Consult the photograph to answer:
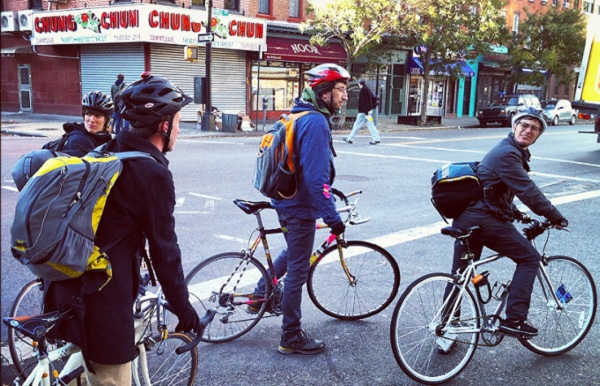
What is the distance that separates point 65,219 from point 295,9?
94.3 feet

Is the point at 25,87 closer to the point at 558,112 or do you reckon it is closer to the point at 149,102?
the point at 558,112

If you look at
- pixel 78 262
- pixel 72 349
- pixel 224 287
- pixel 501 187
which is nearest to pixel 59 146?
pixel 224 287

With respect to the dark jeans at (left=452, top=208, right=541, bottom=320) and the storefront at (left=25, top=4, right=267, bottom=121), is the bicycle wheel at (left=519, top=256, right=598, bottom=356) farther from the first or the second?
the storefront at (left=25, top=4, right=267, bottom=121)

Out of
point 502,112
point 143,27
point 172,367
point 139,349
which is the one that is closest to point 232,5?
point 143,27

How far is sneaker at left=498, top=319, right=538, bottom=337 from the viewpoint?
12.8 feet

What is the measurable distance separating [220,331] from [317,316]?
2.91 ft

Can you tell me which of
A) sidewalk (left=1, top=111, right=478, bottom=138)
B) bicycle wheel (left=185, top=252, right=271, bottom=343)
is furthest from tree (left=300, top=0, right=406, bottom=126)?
bicycle wheel (left=185, top=252, right=271, bottom=343)

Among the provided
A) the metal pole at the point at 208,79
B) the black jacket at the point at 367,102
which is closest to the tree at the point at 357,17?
the black jacket at the point at 367,102

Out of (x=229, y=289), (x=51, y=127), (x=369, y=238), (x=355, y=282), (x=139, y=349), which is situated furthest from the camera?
(x=51, y=127)

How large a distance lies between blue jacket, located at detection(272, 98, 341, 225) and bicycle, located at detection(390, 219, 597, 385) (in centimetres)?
77

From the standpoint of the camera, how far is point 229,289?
4.39 meters

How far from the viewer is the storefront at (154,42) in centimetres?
2356

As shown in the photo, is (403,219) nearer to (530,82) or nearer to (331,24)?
(331,24)

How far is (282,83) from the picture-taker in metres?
29.2
